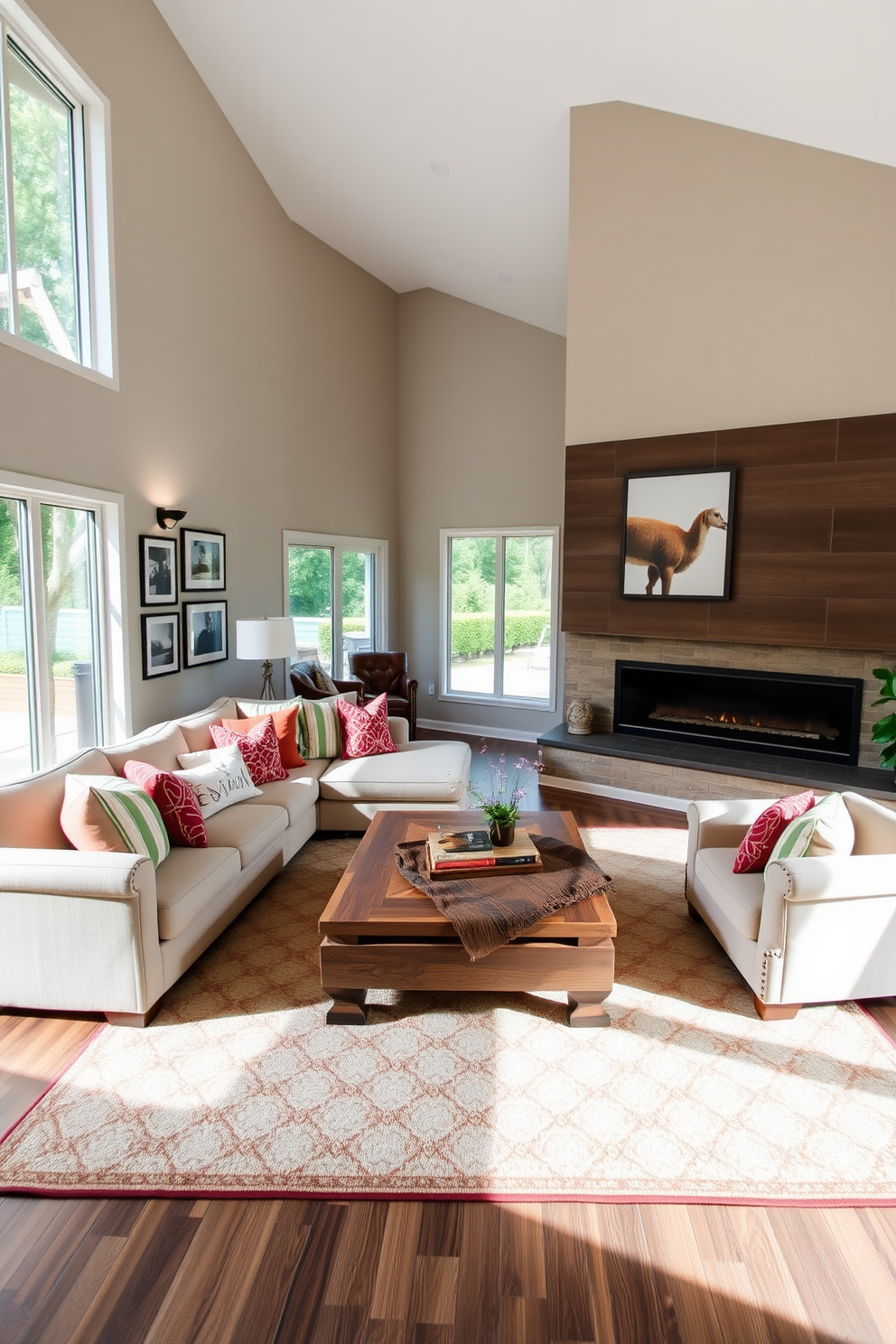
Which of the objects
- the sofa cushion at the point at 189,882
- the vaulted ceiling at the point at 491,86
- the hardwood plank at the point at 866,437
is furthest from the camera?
the hardwood plank at the point at 866,437

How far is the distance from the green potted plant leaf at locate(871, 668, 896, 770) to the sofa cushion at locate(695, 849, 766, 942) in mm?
1670

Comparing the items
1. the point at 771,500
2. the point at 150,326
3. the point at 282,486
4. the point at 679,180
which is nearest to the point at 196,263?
the point at 150,326

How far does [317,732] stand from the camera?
197 inches

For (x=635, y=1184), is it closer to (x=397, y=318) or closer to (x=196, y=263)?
(x=196, y=263)

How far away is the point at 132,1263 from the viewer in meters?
1.85

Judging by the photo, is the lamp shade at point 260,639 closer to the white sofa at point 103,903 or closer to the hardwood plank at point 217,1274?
the white sofa at point 103,903

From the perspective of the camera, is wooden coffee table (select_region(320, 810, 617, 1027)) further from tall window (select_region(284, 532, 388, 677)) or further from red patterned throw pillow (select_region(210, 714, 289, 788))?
tall window (select_region(284, 532, 388, 677))

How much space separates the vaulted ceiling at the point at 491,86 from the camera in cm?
357

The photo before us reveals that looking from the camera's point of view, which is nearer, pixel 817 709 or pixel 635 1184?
pixel 635 1184

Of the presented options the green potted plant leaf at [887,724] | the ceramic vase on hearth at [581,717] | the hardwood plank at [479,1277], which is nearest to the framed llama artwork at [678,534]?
the ceramic vase on hearth at [581,717]

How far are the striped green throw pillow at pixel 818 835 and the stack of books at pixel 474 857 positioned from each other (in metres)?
0.95

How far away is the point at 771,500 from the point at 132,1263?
4975mm

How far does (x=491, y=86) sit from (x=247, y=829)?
172 inches

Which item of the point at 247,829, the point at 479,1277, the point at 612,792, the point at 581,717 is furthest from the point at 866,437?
the point at 479,1277
